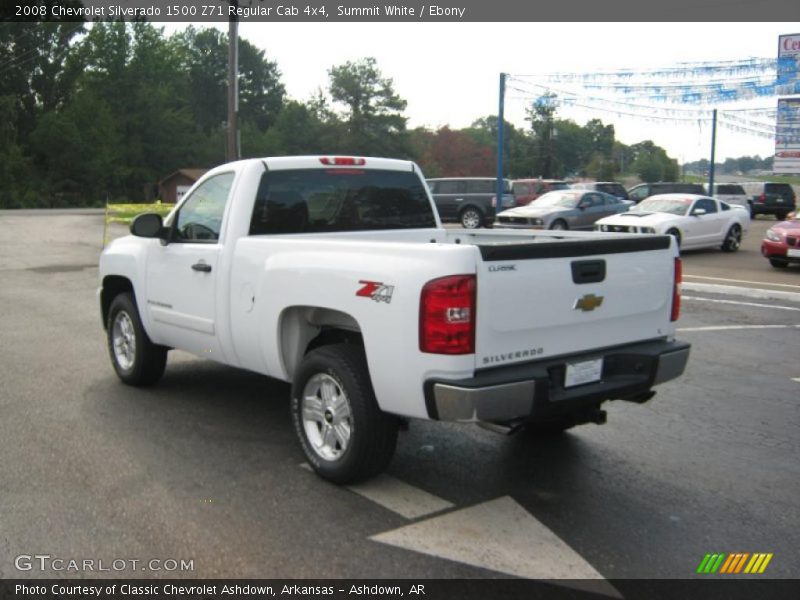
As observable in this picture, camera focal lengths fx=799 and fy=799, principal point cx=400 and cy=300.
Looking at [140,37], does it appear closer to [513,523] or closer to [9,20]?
[9,20]

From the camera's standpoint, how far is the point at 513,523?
4062mm

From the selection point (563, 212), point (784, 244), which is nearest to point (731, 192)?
point (563, 212)

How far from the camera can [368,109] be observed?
7988 centimetres

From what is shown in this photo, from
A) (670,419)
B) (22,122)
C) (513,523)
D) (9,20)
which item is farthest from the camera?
(22,122)

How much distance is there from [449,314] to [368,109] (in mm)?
78499

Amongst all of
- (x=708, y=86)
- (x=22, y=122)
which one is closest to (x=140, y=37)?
(x=22, y=122)

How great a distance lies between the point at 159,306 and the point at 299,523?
2.70 metres

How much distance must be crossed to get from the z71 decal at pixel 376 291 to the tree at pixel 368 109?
74.6 meters

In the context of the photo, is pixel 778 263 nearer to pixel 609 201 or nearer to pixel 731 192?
pixel 609 201

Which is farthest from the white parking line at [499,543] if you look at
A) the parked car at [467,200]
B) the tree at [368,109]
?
the tree at [368,109]

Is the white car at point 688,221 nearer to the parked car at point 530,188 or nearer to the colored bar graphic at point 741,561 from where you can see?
the parked car at point 530,188

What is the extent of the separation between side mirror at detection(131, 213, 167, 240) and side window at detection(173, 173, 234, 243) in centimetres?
12

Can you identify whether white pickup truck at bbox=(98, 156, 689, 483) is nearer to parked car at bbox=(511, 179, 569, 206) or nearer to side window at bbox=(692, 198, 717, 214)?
side window at bbox=(692, 198, 717, 214)

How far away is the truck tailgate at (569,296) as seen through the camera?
392 centimetres
